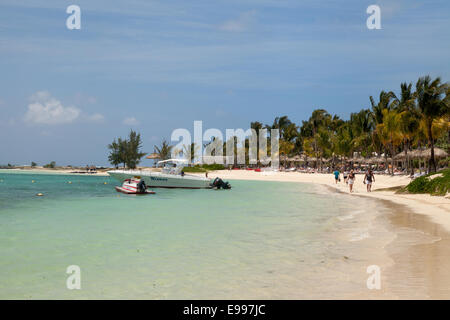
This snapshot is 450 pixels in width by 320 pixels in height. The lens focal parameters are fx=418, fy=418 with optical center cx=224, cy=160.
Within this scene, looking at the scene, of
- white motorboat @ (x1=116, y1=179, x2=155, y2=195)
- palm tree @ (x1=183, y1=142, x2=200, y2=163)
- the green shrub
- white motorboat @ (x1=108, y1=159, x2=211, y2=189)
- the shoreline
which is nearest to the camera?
the shoreline

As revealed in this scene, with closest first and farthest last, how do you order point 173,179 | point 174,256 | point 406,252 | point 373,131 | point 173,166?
point 406,252
point 174,256
point 173,179
point 173,166
point 373,131

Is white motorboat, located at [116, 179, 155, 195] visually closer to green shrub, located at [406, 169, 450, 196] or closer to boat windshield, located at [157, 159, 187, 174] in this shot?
boat windshield, located at [157, 159, 187, 174]

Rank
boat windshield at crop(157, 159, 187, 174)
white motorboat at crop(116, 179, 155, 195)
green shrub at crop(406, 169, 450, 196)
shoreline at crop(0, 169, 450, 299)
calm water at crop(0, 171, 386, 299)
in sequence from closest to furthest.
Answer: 1. shoreline at crop(0, 169, 450, 299)
2. calm water at crop(0, 171, 386, 299)
3. green shrub at crop(406, 169, 450, 196)
4. white motorboat at crop(116, 179, 155, 195)
5. boat windshield at crop(157, 159, 187, 174)

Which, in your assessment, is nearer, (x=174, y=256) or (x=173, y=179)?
(x=174, y=256)

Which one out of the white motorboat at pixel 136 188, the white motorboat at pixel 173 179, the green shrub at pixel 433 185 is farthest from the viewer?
the white motorboat at pixel 173 179

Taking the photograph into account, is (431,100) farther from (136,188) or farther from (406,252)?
(406,252)

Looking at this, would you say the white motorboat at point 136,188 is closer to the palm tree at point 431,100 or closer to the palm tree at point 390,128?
the palm tree at point 431,100

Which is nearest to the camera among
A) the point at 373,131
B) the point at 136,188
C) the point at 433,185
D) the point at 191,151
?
the point at 433,185

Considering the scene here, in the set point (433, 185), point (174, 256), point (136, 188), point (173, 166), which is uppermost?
point (173, 166)

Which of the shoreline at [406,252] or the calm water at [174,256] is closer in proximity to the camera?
the shoreline at [406,252]

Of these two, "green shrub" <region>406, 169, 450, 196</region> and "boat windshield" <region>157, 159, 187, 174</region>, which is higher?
"boat windshield" <region>157, 159, 187, 174</region>

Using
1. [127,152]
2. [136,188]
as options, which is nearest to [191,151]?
[127,152]

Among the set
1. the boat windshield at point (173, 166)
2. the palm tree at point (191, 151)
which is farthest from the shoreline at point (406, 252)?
the palm tree at point (191, 151)

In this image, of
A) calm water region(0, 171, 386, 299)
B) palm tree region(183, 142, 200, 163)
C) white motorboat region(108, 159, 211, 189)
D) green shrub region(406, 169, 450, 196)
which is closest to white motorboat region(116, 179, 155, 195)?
white motorboat region(108, 159, 211, 189)
